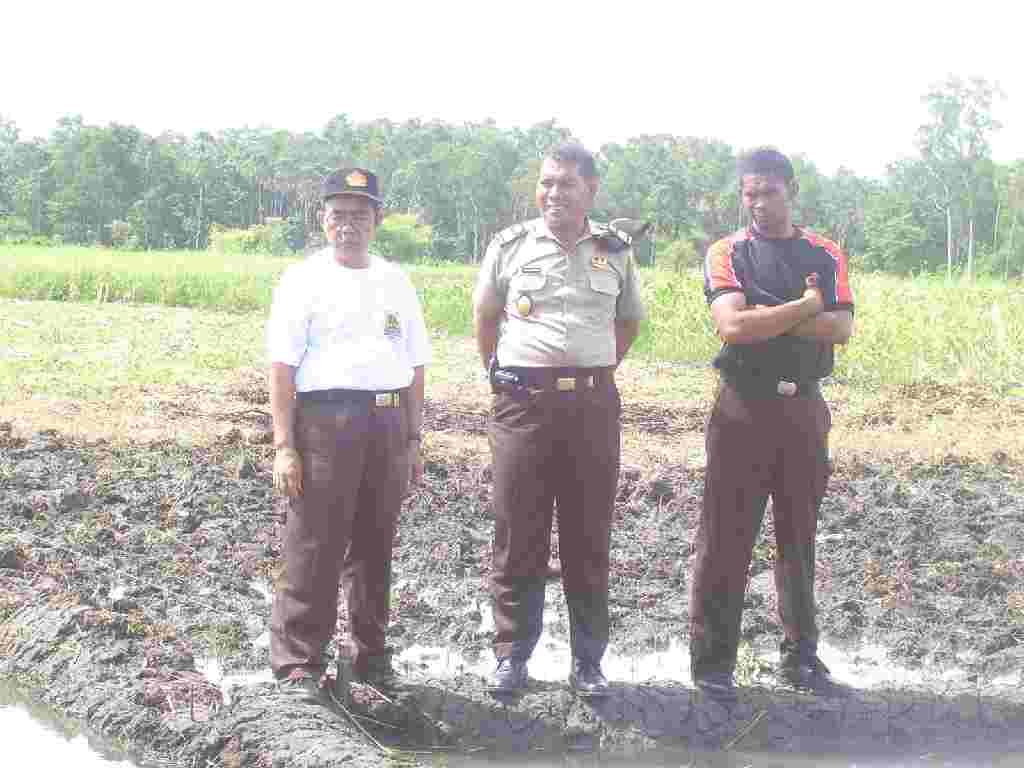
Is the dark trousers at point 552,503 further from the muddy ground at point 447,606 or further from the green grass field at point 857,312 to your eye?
the green grass field at point 857,312

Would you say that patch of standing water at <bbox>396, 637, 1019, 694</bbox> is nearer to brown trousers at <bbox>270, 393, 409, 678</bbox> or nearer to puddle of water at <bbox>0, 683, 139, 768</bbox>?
brown trousers at <bbox>270, 393, 409, 678</bbox>

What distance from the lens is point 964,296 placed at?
55.7ft

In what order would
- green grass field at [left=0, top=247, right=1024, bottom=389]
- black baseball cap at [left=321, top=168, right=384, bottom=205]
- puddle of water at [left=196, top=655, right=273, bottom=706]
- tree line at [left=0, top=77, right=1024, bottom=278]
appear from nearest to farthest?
black baseball cap at [left=321, top=168, right=384, bottom=205] < puddle of water at [left=196, top=655, right=273, bottom=706] < green grass field at [left=0, top=247, right=1024, bottom=389] < tree line at [left=0, top=77, right=1024, bottom=278]

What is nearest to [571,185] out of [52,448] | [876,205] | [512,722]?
[512,722]

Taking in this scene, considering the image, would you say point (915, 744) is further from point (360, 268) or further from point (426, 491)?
point (426, 491)

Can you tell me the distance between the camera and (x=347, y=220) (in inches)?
175

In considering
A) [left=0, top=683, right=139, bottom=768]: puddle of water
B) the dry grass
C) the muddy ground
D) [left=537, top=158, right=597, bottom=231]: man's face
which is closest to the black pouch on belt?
[left=537, top=158, right=597, bottom=231]: man's face

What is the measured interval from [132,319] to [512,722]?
53.2ft

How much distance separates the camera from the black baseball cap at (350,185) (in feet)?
14.6

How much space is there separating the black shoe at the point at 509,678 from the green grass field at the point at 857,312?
9.45 m

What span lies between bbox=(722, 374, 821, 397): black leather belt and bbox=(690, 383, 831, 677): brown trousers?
18mm

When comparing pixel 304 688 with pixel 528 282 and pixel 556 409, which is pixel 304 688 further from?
pixel 528 282

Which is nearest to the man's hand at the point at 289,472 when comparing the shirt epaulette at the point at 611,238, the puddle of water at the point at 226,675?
the puddle of water at the point at 226,675

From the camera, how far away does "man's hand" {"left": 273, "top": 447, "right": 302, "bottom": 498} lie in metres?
4.39
